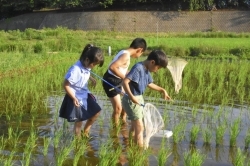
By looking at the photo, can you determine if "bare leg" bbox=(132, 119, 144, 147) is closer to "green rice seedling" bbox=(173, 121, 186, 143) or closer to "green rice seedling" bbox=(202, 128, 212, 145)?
"green rice seedling" bbox=(173, 121, 186, 143)

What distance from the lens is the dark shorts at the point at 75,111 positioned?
A: 495 cm

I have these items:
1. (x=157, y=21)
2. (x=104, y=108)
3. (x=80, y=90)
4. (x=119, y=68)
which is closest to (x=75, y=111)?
(x=80, y=90)

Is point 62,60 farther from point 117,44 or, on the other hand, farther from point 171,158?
point 171,158

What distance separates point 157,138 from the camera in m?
5.49

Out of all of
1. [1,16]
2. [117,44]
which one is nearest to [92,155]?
[117,44]

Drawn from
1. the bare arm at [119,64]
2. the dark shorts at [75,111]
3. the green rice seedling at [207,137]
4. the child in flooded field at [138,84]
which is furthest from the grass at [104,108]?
the bare arm at [119,64]

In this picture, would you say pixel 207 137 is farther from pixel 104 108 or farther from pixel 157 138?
pixel 104 108

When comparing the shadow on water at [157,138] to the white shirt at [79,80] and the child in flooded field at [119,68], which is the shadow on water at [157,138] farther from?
the white shirt at [79,80]

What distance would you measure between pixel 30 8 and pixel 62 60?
19211 millimetres

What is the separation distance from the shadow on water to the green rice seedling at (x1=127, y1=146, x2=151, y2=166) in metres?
0.13

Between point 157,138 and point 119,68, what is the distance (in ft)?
3.01

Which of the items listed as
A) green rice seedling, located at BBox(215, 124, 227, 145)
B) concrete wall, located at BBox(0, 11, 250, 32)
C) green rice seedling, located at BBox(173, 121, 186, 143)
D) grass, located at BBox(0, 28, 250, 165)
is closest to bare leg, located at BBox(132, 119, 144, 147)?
grass, located at BBox(0, 28, 250, 165)

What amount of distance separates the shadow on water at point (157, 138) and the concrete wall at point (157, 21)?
19677 millimetres

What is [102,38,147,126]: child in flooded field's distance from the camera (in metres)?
5.34
